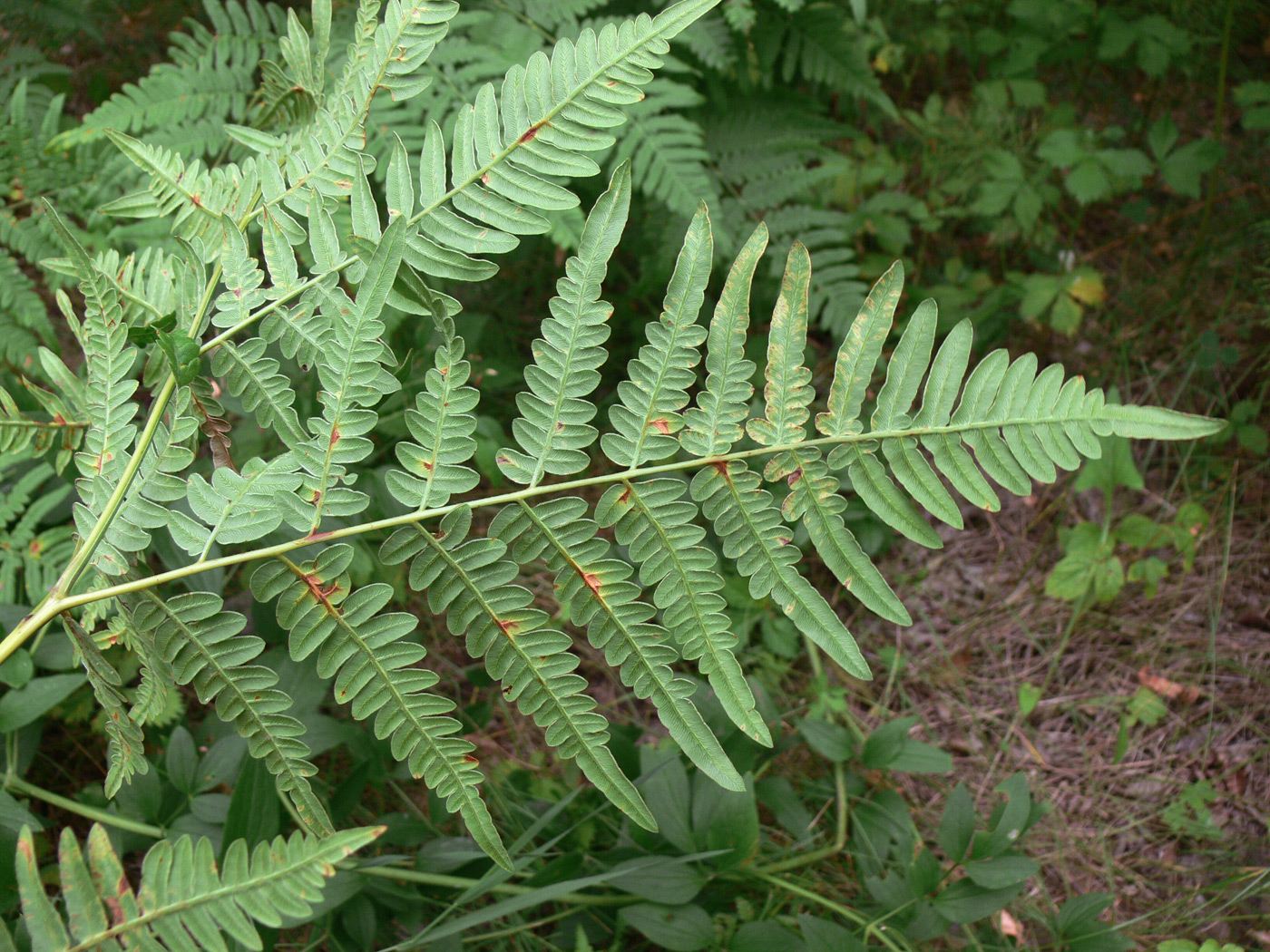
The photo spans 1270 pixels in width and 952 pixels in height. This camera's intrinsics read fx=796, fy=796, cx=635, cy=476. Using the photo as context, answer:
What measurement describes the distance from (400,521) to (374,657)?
0.16 metres

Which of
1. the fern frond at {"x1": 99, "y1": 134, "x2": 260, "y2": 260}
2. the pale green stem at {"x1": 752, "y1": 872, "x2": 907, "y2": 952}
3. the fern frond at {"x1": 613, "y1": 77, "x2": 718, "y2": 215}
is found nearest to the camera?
the fern frond at {"x1": 99, "y1": 134, "x2": 260, "y2": 260}

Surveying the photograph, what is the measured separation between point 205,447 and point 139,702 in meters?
0.89

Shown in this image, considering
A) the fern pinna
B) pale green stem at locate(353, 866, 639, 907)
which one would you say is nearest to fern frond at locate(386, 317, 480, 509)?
the fern pinna

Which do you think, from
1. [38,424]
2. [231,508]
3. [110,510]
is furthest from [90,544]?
[38,424]

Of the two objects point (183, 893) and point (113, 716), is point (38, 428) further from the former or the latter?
point (183, 893)

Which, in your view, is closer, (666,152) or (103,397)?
(103,397)

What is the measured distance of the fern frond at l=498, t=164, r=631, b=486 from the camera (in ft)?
3.05

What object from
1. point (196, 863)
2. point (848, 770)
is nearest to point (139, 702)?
point (196, 863)

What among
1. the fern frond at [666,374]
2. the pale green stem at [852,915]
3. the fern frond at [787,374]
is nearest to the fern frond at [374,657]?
the fern frond at [666,374]

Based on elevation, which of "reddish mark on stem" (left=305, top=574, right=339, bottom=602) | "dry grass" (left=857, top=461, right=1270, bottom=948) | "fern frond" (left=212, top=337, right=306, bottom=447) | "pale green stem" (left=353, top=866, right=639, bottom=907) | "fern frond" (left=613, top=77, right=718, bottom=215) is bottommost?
"dry grass" (left=857, top=461, right=1270, bottom=948)

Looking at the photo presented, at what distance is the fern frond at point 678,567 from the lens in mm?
956

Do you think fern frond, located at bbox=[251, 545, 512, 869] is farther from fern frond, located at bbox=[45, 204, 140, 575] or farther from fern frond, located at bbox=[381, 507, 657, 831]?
fern frond, located at bbox=[45, 204, 140, 575]

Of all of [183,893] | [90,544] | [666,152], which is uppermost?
[666,152]

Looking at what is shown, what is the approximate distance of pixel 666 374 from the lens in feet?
3.14
